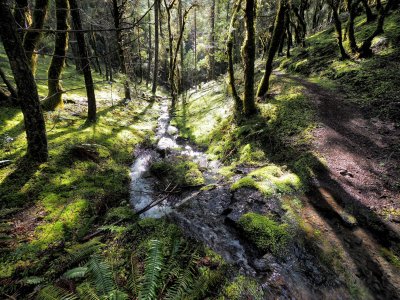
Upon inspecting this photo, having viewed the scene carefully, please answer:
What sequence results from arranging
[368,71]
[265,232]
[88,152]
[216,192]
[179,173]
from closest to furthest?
1. [265,232]
2. [216,192]
3. [88,152]
4. [179,173]
5. [368,71]

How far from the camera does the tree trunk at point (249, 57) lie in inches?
384

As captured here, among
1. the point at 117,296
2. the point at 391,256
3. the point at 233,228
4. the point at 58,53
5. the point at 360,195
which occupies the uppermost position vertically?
the point at 58,53

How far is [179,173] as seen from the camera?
907 centimetres

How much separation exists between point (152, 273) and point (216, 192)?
4131 millimetres

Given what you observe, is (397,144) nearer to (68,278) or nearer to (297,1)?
(68,278)

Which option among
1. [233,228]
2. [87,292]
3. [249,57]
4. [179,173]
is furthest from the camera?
[249,57]

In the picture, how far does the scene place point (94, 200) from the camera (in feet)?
21.8

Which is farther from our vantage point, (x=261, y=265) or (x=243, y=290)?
(x=261, y=265)

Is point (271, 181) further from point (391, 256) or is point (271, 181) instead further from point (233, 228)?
point (391, 256)

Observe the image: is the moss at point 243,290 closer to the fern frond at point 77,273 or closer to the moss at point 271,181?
the fern frond at point 77,273

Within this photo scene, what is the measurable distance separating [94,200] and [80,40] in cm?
809

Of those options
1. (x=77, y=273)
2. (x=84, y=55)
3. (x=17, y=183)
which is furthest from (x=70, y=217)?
(x=84, y=55)

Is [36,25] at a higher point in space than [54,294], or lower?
higher

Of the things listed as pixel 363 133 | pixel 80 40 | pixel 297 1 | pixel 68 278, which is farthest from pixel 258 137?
pixel 297 1
